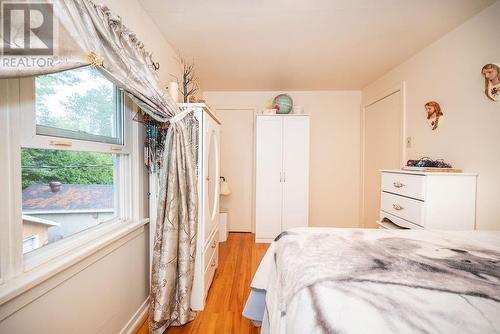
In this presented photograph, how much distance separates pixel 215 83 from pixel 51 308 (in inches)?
115

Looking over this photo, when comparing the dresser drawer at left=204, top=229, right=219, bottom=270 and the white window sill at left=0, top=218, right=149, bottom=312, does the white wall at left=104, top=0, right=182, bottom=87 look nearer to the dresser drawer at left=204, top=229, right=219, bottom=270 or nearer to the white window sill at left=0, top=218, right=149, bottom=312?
the white window sill at left=0, top=218, right=149, bottom=312

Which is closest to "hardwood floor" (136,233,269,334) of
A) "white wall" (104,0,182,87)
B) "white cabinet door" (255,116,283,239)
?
"white cabinet door" (255,116,283,239)

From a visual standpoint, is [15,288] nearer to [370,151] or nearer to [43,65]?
[43,65]

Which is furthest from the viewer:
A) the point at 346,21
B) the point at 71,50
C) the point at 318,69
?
the point at 318,69

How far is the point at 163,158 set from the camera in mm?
1442

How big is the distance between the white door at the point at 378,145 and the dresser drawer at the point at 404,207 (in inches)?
37.1

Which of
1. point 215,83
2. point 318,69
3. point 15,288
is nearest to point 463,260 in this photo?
point 15,288

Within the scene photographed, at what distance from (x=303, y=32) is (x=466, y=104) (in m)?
1.49

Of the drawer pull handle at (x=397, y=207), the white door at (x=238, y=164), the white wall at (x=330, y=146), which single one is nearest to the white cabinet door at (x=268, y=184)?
the white door at (x=238, y=164)

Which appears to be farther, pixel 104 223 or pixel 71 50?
pixel 104 223

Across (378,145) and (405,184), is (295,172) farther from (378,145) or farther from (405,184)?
(405,184)

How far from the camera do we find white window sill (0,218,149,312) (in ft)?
2.35

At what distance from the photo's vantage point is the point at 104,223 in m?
1.32

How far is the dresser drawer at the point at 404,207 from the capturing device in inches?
60.1
